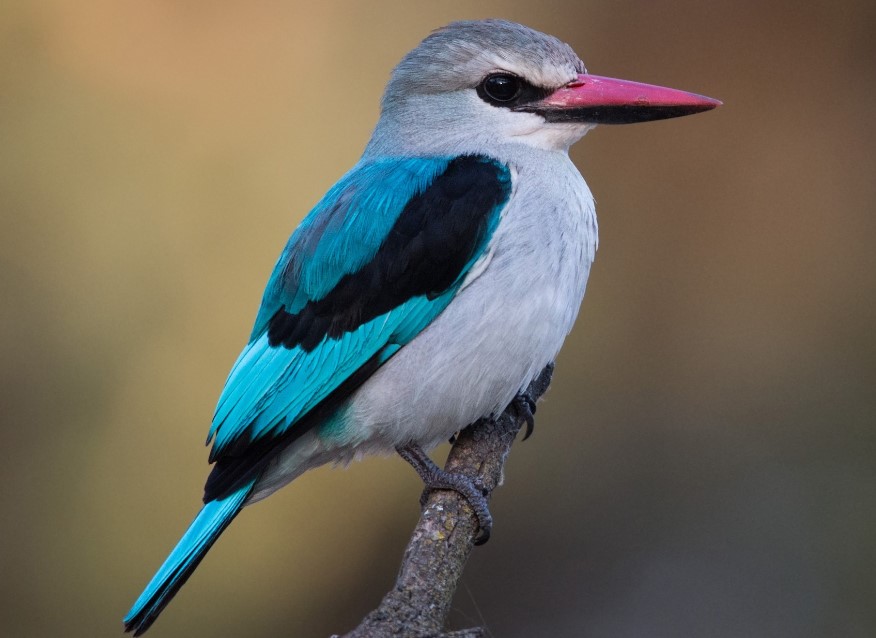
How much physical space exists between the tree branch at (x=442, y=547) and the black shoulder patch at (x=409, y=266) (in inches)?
20.4

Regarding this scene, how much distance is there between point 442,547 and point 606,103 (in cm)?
145

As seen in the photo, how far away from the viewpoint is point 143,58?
582 centimetres

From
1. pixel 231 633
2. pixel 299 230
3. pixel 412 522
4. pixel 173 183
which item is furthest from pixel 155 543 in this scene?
pixel 299 230

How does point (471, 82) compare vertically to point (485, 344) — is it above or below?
above

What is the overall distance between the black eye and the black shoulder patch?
402mm

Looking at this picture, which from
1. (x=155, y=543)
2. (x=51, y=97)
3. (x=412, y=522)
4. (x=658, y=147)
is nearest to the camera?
(x=155, y=543)

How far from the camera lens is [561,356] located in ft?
18.9

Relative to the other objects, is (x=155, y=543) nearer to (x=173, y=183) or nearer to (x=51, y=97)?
(x=173, y=183)

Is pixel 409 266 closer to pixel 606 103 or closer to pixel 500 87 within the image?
pixel 500 87

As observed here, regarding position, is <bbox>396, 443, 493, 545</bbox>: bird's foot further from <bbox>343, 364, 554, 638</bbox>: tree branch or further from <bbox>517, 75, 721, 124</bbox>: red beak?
<bbox>517, 75, 721, 124</bbox>: red beak

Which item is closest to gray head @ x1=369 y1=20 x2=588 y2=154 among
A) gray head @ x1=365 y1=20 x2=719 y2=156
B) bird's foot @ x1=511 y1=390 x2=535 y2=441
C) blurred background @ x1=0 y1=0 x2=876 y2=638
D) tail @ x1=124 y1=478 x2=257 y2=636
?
gray head @ x1=365 y1=20 x2=719 y2=156

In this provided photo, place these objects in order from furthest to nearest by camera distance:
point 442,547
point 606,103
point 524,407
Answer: point 524,407 < point 606,103 < point 442,547

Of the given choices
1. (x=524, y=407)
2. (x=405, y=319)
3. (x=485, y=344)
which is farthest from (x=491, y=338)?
(x=524, y=407)

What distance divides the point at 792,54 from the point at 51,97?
3732mm
